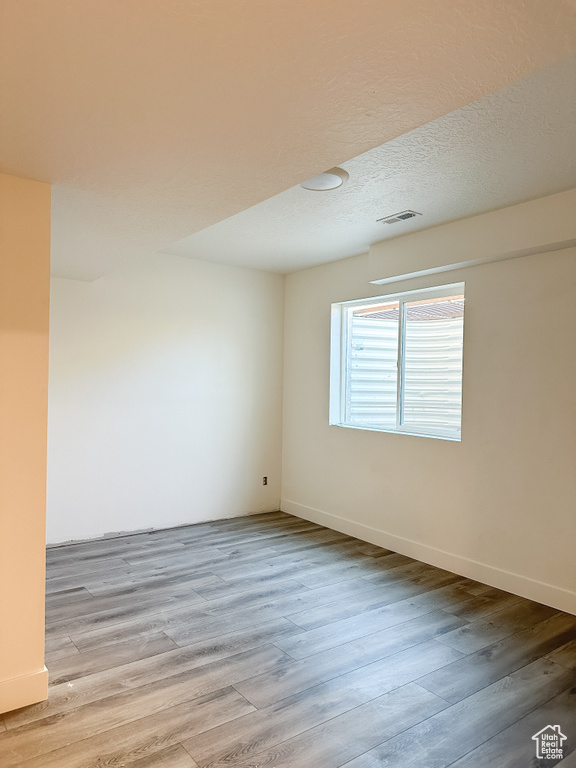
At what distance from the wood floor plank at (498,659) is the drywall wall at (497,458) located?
1.02ft

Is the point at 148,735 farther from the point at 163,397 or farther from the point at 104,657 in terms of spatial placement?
the point at 163,397

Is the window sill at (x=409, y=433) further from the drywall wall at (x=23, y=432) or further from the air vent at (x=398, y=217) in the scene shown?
the drywall wall at (x=23, y=432)

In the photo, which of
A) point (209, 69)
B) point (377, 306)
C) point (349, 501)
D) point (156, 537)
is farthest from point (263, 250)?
point (209, 69)

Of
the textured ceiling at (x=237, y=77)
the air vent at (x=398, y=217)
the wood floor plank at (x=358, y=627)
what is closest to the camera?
the textured ceiling at (x=237, y=77)

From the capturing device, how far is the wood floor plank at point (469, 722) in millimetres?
1894

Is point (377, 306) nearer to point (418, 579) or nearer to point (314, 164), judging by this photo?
point (418, 579)

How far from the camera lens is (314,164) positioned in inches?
76.0

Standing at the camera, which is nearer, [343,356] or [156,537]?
[156,537]

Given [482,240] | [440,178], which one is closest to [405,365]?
[482,240]

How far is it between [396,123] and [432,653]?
2.47 meters

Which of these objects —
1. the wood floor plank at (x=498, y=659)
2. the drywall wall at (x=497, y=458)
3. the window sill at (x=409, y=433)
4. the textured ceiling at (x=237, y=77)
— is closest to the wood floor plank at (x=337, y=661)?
the wood floor plank at (x=498, y=659)

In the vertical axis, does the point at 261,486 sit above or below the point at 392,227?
below

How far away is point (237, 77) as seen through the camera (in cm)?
138

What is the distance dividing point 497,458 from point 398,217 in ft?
5.87
